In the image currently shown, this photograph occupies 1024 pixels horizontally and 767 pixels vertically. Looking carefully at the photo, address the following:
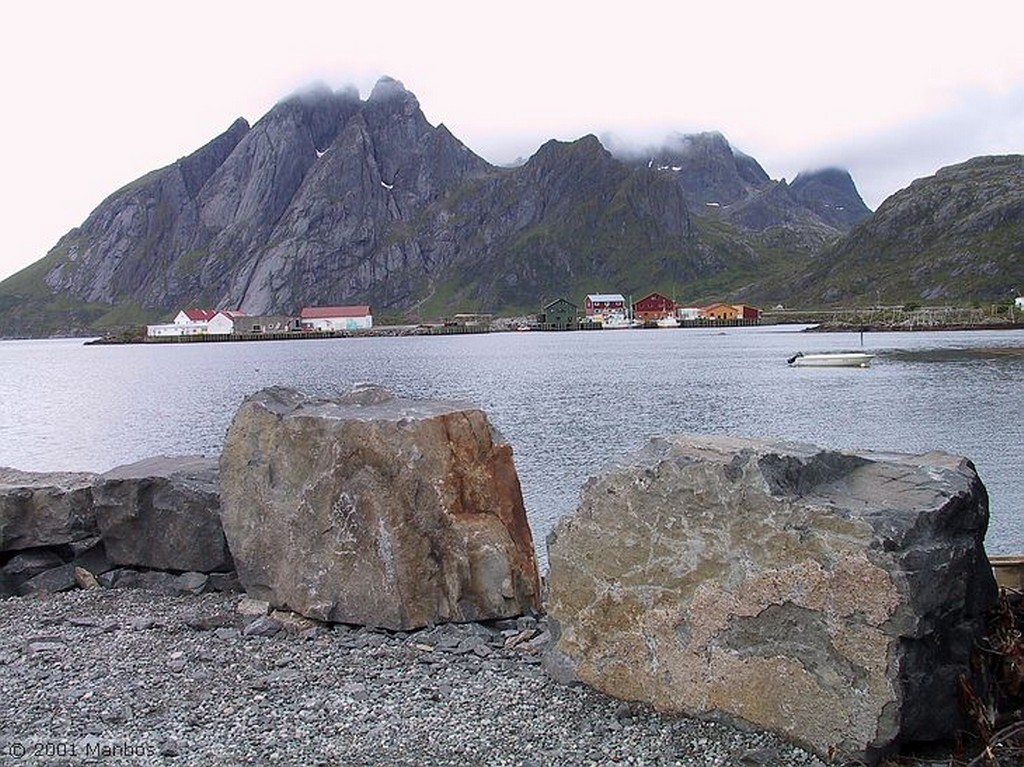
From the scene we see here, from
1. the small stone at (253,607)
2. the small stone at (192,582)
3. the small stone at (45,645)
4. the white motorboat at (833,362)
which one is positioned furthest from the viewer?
the white motorboat at (833,362)

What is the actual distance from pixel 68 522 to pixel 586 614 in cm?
799

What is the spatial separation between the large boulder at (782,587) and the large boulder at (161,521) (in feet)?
18.5

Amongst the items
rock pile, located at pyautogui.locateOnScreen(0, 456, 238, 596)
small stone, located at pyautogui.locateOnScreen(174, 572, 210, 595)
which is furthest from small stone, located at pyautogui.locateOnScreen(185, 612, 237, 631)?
rock pile, located at pyautogui.locateOnScreen(0, 456, 238, 596)

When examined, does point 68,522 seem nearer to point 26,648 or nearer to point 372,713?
point 26,648

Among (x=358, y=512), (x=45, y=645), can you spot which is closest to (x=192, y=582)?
(x=45, y=645)

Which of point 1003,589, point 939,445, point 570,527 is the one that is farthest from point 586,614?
point 939,445

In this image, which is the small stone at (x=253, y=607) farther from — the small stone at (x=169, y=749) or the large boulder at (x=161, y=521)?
the small stone at (x=169, y=749)

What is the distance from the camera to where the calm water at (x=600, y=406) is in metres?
33.6

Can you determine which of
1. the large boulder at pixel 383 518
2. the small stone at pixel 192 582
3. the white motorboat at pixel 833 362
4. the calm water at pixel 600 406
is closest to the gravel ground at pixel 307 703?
the large boulder at pixel 383 518

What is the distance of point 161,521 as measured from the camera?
1261 cm

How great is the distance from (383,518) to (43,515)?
18.1 ft

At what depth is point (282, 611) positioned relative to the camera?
11188 millimetres

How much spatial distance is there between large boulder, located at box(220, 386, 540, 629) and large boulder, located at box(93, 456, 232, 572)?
125 cm

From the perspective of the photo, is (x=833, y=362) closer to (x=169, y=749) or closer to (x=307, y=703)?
(x=307, y=703)
